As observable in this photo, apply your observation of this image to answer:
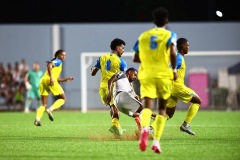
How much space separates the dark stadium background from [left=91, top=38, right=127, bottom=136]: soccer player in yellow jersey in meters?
23.4

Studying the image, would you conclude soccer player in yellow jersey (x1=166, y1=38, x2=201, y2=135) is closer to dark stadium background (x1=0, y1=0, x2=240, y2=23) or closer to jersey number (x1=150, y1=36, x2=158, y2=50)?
jersey number (x1=150, y1=36, x2=158, y2=50)

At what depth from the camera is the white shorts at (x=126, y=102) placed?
12.4 meters

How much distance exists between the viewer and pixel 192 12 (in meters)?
38.1

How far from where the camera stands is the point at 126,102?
12375 mm

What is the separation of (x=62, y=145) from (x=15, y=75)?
18513 mm

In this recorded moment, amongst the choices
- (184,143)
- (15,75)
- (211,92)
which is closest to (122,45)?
(184,143)

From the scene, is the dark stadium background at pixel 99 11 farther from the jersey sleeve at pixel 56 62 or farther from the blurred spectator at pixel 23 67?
the jersey sleeve at pixel 56 62

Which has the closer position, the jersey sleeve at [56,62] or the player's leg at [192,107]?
the player's leg at [192,107]

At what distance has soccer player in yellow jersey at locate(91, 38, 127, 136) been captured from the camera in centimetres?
1262

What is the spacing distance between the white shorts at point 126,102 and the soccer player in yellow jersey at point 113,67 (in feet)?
1.06

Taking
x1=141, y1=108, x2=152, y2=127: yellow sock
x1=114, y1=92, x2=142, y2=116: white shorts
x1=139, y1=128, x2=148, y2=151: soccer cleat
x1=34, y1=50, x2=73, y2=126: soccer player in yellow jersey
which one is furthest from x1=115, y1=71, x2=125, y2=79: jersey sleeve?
x1=34, y1=50, x2=73, y2=126: soccer player in yellow jersey

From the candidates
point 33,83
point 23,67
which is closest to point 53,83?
point 33,83

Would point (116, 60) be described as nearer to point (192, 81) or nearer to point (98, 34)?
point (192, 81)

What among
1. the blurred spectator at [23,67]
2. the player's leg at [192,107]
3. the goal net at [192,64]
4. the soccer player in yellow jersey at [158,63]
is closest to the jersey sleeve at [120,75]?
the player's leg at [192,107]
